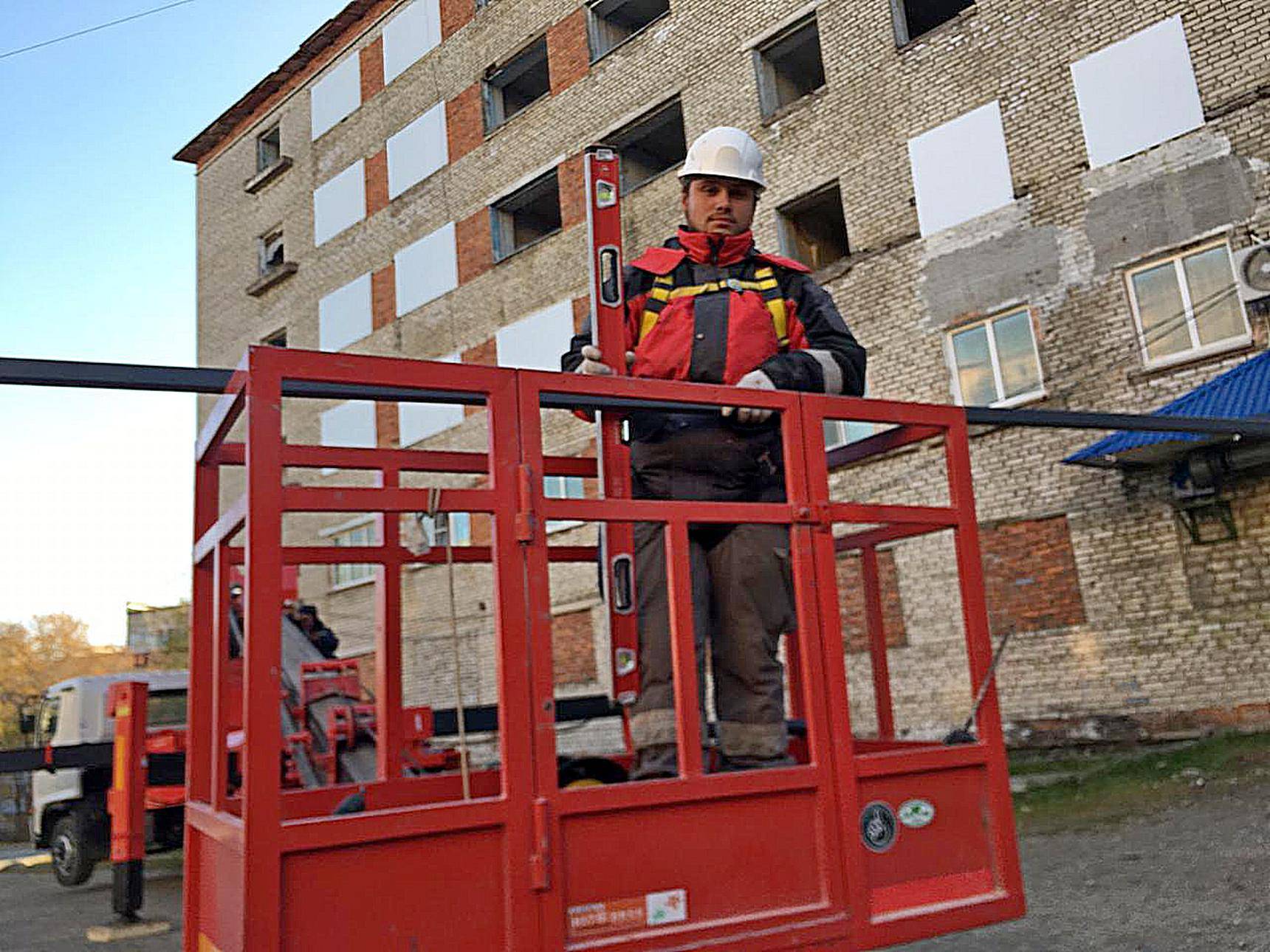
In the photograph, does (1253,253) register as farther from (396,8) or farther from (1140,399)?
(396,8)

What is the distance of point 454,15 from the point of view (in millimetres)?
19594

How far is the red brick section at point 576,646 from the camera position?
1606 centimetres

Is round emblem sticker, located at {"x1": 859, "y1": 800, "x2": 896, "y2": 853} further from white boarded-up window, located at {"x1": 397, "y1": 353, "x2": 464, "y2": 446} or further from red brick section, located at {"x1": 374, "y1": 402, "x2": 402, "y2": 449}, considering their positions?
red brick section, located at {"x1": 374, "y1": 402, "x2": 402, "y2": 449}

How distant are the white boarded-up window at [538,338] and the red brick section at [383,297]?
3.24 m

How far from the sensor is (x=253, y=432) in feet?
7.02

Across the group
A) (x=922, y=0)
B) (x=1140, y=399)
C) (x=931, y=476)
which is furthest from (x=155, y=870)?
(x=922, y=0)

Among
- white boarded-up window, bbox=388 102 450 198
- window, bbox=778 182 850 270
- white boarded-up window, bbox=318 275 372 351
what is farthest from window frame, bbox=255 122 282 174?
window, bbox=778 182 850 270

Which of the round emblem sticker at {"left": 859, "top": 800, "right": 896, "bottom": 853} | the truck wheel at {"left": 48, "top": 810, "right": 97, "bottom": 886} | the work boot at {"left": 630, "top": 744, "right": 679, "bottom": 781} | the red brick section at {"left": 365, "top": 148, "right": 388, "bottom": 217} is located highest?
the red brick section at {"left": 365, "top": 148, "right": 388, "bottom": 217}

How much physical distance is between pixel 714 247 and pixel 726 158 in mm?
292

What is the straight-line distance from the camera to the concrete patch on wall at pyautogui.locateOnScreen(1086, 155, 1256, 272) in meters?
9.96

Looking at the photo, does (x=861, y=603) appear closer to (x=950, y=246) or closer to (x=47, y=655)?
(x=950, y=246)

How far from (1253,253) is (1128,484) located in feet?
7.68

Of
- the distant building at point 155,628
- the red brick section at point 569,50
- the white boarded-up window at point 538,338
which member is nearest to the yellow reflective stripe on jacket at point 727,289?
the white boarded-up window at point 538,338

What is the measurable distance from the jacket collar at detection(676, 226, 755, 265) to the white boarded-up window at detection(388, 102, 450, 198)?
676 inches
